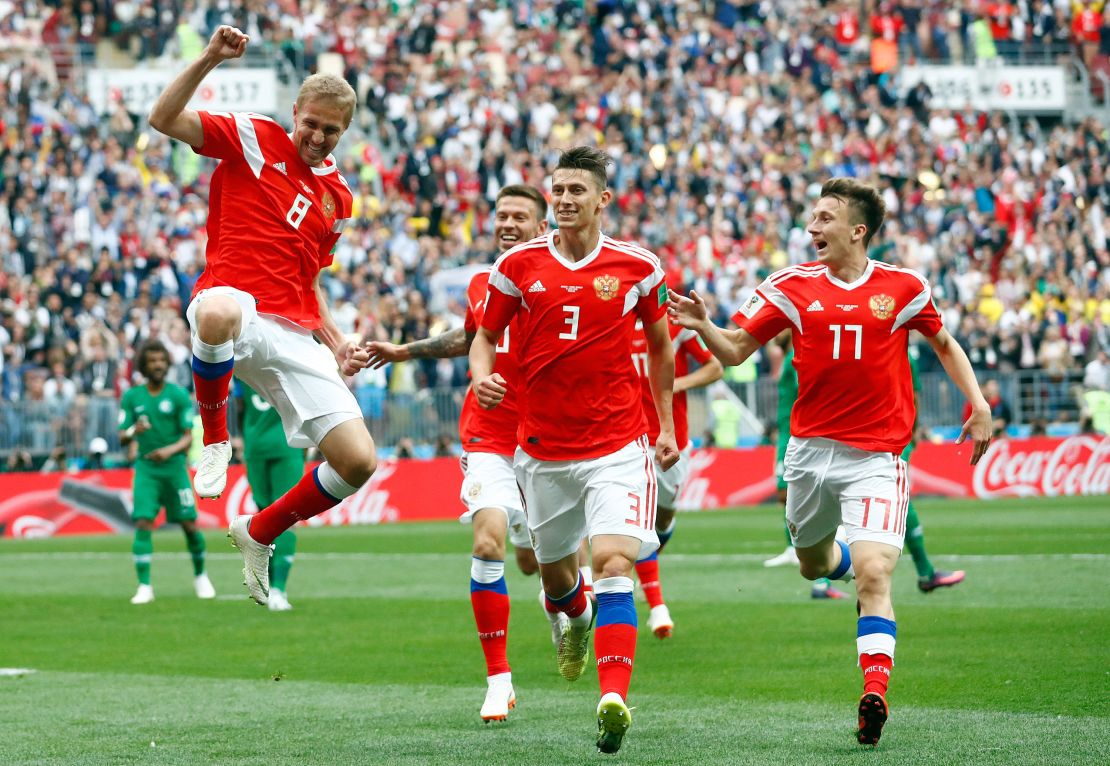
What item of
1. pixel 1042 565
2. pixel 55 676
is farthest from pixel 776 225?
pixel 55 676

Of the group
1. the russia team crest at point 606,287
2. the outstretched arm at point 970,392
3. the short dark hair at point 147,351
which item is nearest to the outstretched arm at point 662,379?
the russia team crest at point 606,287

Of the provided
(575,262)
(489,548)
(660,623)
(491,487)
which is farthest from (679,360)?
(575,262)

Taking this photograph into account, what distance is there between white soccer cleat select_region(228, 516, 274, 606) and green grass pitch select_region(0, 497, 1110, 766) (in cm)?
71

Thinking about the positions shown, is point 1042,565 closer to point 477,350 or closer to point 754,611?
point 754,611

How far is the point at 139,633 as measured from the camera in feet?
43.3

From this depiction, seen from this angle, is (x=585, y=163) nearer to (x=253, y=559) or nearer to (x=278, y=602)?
(x=253, y=559)

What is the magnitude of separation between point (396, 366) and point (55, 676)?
16486 millimetres

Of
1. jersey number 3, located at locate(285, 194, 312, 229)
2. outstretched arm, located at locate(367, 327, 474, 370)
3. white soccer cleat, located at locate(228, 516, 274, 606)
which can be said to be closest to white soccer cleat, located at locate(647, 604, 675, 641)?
outstretched arm, located at locate(367, 327, 474, 370)

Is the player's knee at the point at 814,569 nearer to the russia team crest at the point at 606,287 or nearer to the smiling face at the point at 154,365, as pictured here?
the russia team crest at the point at 606,287

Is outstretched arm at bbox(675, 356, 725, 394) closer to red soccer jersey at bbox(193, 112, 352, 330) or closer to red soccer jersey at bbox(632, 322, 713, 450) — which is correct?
red soccer jersey at bbox(632, 322, 713, 450)

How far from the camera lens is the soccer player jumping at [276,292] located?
26.2ft

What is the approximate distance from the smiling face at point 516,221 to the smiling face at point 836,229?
77.1 inches

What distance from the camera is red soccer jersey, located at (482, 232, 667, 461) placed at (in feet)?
Result: 27.1

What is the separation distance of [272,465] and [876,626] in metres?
8.09
